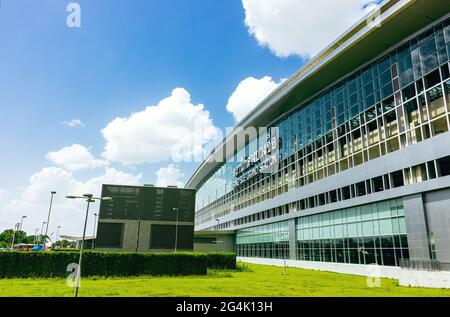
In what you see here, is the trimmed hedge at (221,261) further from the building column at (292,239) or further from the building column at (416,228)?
the building column at (416,228)

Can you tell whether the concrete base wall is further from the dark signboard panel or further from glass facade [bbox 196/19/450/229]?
the dark signboard panel

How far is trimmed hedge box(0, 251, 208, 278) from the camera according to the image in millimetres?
28337

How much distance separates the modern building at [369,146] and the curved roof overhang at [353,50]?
12 centimetres

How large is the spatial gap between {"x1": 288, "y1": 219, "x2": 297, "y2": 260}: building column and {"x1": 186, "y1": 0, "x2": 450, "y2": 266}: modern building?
0.17 metres

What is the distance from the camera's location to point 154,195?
61.1m

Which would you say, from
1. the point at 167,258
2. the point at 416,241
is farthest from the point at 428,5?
the point at 167,258

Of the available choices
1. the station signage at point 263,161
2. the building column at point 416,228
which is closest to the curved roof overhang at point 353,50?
the station signage at point 263,161

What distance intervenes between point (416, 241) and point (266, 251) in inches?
1469

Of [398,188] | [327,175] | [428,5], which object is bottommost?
[398,188]

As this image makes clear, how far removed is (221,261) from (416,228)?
21.8m

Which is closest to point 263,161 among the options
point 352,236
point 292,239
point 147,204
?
point 292,239

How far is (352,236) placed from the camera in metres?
41.7

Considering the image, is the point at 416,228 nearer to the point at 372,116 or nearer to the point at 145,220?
the point at 372,116
